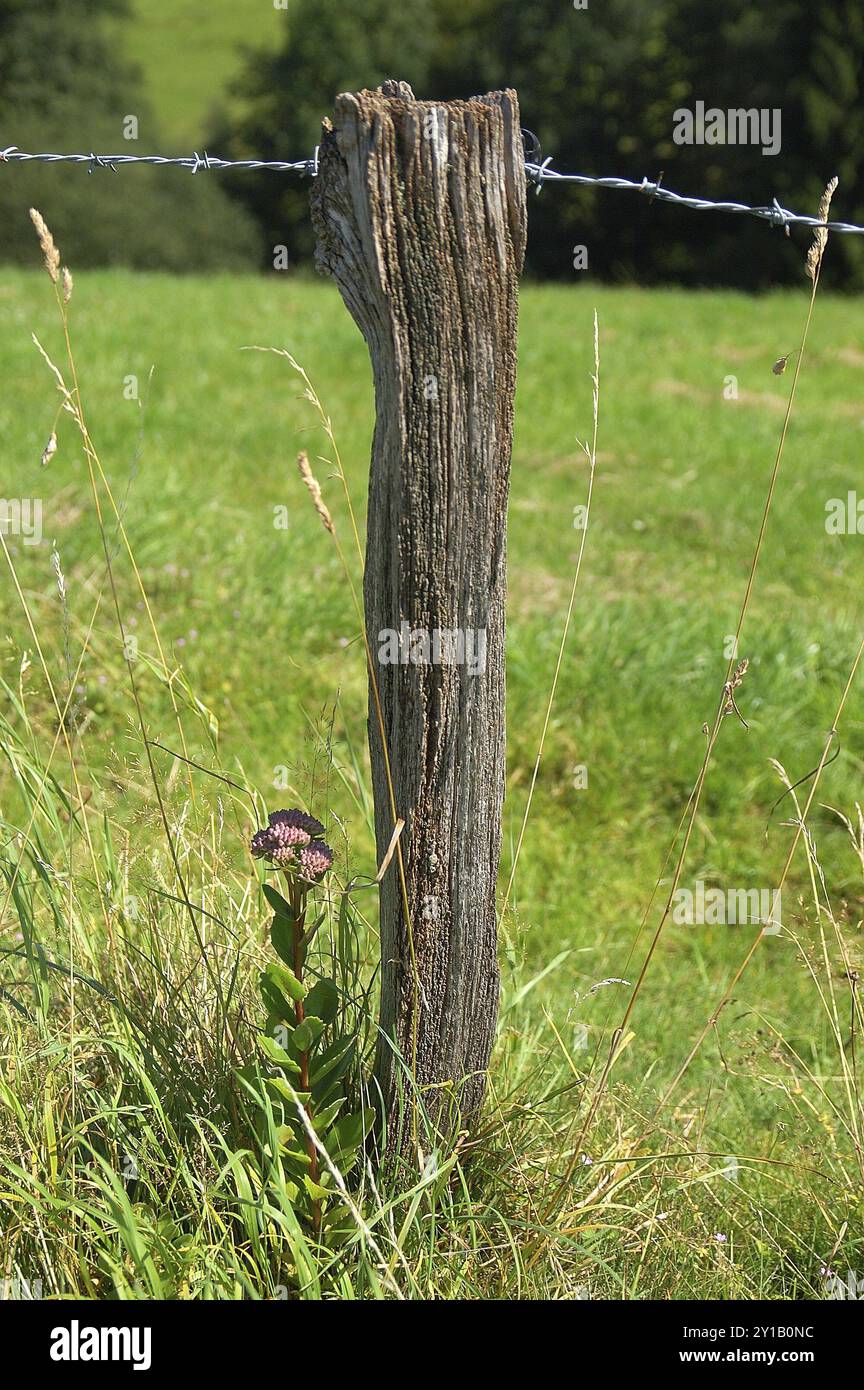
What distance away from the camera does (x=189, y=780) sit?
2.25 m

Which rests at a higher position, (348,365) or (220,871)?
(348,365)

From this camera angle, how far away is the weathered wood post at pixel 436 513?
177cm

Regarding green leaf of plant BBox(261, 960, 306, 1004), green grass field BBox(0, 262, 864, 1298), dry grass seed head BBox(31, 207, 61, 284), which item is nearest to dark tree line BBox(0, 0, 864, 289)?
green grass field BBox(0, 262, 864, 1298)

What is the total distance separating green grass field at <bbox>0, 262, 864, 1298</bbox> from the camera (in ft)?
6.71

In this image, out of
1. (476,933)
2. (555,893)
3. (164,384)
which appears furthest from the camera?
(164,384)

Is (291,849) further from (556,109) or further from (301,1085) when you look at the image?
(556,109)

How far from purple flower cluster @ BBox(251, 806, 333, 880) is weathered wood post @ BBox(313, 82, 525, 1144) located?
0.19m

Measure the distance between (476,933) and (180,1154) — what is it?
0.59 m

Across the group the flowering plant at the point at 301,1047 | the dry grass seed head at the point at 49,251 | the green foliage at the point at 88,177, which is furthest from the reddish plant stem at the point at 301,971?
the green foliage at the point at 88,177

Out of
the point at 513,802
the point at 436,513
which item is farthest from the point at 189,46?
the point at 436,513

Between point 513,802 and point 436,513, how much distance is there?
2.67 metres

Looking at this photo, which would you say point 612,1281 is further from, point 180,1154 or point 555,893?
point 555,893

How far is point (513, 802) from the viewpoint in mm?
4449

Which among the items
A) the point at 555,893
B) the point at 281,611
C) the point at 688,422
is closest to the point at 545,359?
the point at 688,422
